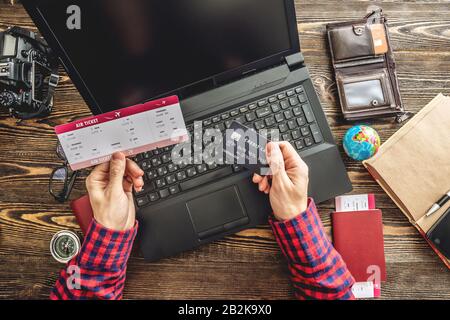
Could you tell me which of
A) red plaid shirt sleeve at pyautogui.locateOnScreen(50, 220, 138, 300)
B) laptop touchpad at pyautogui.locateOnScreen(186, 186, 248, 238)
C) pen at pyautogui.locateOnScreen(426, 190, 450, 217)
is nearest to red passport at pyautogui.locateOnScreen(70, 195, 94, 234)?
red plaid shirt sleeve at pyautogui.locateOnScreen(50, 220, 138, 300)

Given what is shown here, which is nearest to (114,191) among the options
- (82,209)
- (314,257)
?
(82,209)

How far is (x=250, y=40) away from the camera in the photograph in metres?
0.77

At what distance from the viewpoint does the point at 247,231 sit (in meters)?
0.94

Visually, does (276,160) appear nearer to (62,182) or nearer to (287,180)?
(287,180)

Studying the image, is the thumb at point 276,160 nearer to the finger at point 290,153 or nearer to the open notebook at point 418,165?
the finger at point 290,153

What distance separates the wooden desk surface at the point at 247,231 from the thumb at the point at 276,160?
0.19 meters

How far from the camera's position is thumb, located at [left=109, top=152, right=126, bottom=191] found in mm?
802

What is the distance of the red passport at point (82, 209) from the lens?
2.96 feet

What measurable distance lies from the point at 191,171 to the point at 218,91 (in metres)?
0.20

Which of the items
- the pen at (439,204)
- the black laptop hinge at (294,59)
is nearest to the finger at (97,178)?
the black laptop hinge at (294,59)

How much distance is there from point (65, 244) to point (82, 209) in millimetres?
115

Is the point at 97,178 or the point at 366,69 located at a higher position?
the point at 366,69
